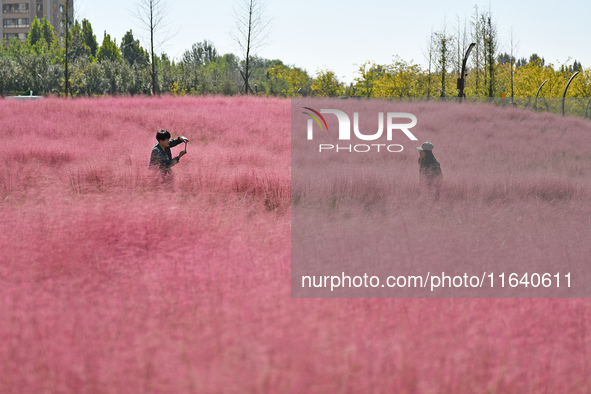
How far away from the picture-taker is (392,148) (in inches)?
608

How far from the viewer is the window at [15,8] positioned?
9919cm

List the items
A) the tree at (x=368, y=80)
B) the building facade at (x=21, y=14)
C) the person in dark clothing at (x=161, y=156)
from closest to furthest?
1. the person in dark clothing at (x=161, y=156)
2. the tree at (x=368, y=80)
3. the building facade at (x=21, y=14)

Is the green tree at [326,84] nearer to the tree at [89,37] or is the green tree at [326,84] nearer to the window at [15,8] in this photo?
the tree at [89,37]

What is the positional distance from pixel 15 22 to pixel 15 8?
3014mm

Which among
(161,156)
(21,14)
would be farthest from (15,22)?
(161,156)

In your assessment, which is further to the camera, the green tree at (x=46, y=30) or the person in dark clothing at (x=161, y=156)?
the green tree at (x=46, y=30)

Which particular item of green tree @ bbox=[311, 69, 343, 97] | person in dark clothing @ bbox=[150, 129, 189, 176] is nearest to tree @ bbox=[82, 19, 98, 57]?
green tree @ bbox=[311, 69, 343, 97]

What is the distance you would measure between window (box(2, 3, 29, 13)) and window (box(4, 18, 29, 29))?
5.85 feet

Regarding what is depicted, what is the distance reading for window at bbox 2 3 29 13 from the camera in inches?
3905

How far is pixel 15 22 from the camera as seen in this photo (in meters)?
99.6

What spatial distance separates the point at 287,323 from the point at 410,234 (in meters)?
2.16

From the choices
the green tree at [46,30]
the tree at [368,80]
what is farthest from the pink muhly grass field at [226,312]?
the green tree at [46,30]

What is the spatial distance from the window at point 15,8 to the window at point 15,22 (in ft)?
5.85

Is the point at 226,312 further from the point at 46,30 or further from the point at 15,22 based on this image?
the point at 15,22
